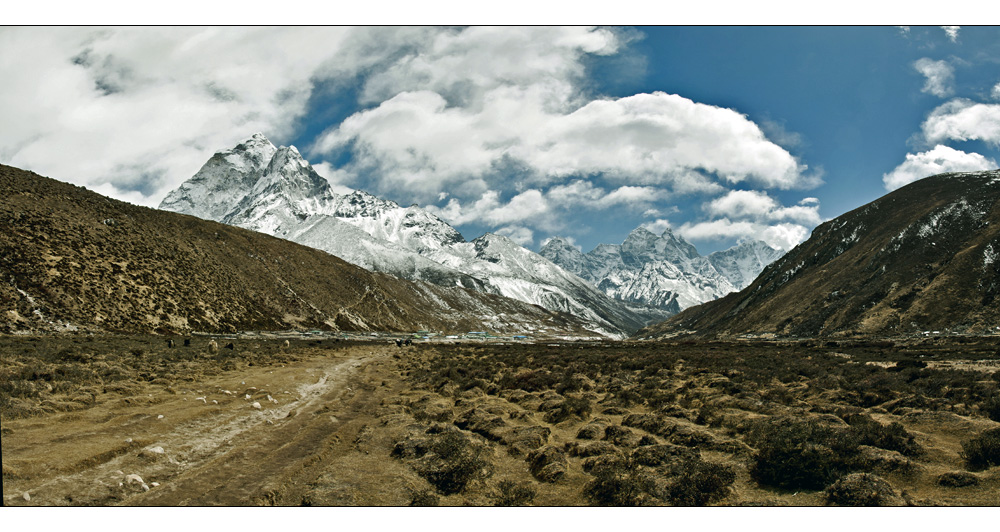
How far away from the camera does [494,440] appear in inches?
637

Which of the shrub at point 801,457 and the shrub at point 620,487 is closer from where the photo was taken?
the shrub at point 620,487

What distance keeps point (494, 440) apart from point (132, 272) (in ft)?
238

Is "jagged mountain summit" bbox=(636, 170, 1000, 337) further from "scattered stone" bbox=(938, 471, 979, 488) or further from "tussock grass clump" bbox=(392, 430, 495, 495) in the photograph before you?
"tussock grass clump" bbox=(392, 430, 495, 495)

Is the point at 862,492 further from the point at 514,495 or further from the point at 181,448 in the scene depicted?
the point at 181,448

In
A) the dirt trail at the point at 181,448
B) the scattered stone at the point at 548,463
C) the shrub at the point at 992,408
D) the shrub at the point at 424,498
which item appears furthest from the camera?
the shrub at the point at 992,408

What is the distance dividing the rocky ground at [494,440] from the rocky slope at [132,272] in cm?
3367

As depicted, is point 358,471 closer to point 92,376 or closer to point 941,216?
point 92,376

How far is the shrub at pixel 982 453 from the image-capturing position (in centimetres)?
1141

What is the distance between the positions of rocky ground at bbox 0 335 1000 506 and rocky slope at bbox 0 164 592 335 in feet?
110

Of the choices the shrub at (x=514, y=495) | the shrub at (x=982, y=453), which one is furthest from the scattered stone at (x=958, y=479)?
the shrub at (x=514, y=495)

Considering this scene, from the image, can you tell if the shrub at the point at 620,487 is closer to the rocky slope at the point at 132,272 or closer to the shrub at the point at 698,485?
the shrub at the point at 698,485

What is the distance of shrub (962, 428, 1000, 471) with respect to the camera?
11.4 m

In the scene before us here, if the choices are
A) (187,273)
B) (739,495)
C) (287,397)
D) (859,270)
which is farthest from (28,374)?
(859,270)

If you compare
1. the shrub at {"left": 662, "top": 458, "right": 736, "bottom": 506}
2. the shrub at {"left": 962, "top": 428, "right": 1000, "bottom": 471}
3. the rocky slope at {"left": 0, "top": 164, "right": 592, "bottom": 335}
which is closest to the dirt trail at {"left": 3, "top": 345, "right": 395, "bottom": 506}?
the shrub at {"left": 662, "top": 458, "right": 736, "bottom": 506}
